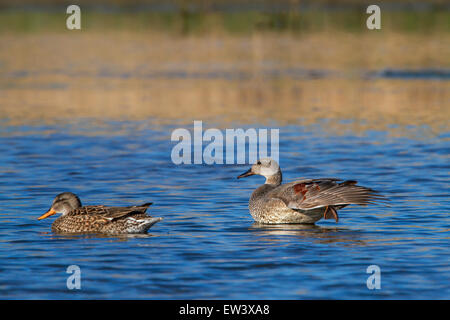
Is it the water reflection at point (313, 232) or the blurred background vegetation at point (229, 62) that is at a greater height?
the blurred background vegetation at point (229, 62)

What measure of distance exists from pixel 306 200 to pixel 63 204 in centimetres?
321

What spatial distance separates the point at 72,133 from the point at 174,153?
3235 mm

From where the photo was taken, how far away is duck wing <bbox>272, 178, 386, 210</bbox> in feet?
39.1

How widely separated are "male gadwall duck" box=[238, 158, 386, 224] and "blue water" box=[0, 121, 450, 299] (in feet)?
0.70

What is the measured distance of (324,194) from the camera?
12.0 m

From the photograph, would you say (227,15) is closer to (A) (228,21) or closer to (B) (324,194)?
(A) (228,21)

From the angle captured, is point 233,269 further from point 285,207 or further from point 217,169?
point 217,169

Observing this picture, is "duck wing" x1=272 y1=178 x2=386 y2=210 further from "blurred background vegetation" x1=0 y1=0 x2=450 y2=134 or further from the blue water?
"blurred background vegetation" x1=0 y1=0 x2=450 y2=134

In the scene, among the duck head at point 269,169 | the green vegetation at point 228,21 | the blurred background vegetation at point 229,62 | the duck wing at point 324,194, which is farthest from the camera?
the green vegetation at point 228,21

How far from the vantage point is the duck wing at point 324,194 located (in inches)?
469

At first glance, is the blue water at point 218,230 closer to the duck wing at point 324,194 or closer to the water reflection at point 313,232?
the water reflection at point 313,232

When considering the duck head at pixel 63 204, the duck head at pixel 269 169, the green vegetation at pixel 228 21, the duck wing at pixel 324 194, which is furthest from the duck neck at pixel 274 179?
the green vegetation at pixel 228 21

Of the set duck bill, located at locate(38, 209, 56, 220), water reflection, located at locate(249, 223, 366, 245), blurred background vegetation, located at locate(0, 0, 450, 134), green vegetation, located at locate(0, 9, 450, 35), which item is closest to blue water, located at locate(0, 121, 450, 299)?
water reflection, located at locate(249, 223, 366, 245)

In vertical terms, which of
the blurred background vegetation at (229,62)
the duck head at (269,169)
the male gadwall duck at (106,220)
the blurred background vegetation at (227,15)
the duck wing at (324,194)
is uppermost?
the blurred background vegetation at (227,15)
